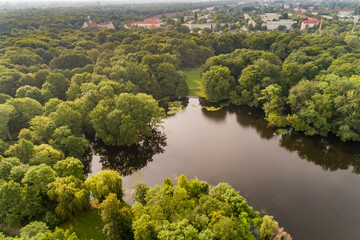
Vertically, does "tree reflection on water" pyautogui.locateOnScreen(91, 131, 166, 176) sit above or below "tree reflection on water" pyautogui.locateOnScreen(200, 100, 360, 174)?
above

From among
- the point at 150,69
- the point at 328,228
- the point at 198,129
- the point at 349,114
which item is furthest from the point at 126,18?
the point at 328,228

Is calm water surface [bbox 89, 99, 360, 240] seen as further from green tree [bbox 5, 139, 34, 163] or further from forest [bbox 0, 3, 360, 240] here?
green tree [bbox 5, 139, 34, 163]

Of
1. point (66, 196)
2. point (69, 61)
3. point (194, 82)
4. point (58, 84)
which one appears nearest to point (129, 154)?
point (66, 196)

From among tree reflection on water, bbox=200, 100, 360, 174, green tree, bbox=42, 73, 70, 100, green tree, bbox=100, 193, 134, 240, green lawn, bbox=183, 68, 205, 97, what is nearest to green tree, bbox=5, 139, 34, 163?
green tree, bbox=100, 193, 134, 240

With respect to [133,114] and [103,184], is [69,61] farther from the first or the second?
[103,184]

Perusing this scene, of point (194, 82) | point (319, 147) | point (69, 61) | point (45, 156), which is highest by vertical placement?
point (69, 61)

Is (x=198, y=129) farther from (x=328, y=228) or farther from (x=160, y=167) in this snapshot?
(x=328, y=228)

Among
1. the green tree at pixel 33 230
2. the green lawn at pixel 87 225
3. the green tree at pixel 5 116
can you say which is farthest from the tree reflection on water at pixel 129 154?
the green tree at pixel 33 230
